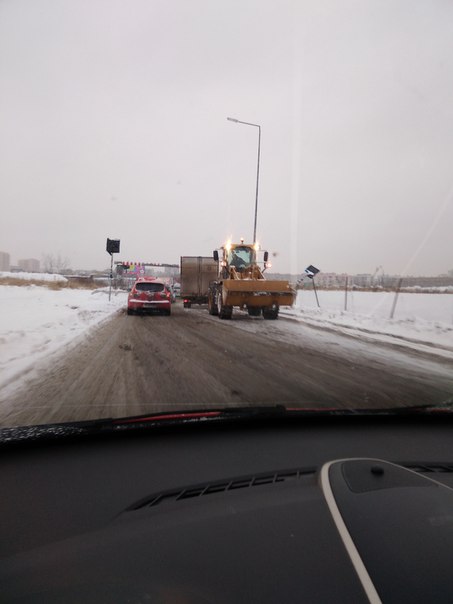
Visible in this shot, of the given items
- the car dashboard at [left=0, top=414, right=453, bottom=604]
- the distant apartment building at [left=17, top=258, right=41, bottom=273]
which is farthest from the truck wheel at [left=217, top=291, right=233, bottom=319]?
the distant apartment building at [left=17, top=258, right=41, bottom=273]

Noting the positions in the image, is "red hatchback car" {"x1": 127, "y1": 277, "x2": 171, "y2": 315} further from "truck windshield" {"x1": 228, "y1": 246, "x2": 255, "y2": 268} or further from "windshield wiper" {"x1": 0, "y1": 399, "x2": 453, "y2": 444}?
"windshield wiper" {"x1": 0, "y1": 399, "x2": 453, "y2": 444}

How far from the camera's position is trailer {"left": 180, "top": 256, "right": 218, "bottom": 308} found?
23.1 metres

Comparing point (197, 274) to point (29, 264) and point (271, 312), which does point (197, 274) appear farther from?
point (29, 264)

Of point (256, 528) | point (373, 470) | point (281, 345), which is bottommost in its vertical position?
point (281, 345)

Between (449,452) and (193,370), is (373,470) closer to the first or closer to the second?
(449,452)

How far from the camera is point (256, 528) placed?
1486mm

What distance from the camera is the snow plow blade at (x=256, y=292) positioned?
1406cm

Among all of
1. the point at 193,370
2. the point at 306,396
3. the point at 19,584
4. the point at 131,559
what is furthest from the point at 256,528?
the point at 193,370

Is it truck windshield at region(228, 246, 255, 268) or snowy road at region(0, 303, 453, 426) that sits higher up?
truck windshield at region(228, 246, 255, 268)

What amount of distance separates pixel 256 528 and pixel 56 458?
1337 millimetres

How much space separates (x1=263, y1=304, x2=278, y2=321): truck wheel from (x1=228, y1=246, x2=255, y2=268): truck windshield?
238cm

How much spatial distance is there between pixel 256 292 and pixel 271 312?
165 centimetres

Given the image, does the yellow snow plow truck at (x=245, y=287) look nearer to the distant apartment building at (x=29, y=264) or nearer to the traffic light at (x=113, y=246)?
the traffic light at (x=113, y=246)

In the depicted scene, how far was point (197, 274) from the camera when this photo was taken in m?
23.1
